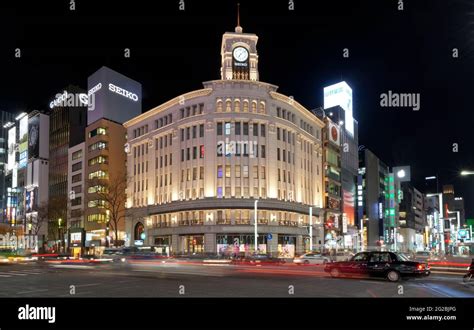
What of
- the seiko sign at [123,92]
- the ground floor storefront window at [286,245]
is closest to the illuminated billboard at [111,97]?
the seiko sign at [123,92]

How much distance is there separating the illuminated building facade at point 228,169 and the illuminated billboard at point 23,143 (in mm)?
71376

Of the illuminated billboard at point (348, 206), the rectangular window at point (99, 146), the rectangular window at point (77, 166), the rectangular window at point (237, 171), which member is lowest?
the illuminated billboard at point (348, 206)

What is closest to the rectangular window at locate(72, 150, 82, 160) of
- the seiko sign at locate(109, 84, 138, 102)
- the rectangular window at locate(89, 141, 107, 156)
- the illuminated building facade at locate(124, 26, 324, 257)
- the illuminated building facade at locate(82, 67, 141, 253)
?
the illuminated building facade at locate(82, 67, 141, 253)

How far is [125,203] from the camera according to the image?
98.2 meters

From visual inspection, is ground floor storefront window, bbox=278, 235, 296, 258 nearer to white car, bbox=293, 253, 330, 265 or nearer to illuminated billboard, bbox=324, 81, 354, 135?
white car, bbox=293, 253, 330, 265

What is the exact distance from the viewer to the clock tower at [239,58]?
296 ft

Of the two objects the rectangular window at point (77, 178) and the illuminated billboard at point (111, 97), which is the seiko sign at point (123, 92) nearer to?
the illuminated billboard at point (111, 97)

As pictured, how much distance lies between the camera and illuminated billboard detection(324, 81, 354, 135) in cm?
13325

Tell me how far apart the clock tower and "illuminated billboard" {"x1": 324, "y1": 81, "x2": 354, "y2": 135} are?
48.0 metres

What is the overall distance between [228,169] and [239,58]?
75.4ft

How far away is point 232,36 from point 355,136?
204 feet

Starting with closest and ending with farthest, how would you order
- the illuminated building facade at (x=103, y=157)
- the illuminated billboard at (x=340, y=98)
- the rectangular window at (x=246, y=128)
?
1. the rectangular window at (x=246, y=128)
2. the illuminated building facade at (x=103, y=157)
3. the illuminated billboard at (x=340, y=98)

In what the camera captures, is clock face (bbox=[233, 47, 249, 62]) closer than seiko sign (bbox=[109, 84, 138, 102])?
Yes

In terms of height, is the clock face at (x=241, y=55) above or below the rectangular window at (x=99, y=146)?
above
